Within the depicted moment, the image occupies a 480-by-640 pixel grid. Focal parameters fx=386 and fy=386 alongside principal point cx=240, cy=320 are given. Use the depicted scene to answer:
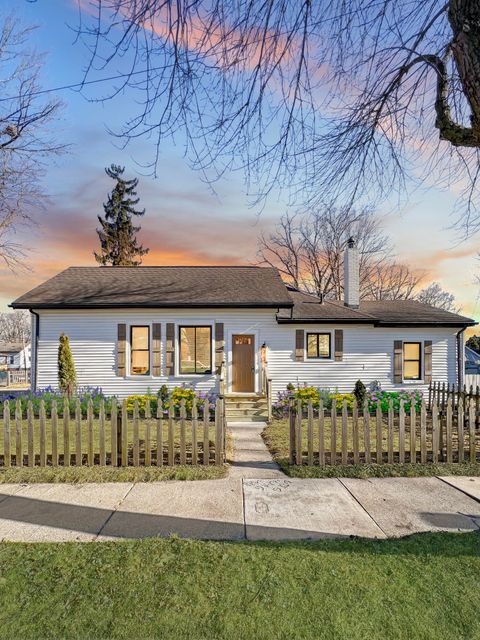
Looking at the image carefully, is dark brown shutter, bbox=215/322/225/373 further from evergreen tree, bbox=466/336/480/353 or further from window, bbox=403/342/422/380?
evergreen tree, bbox=466/336/480/353

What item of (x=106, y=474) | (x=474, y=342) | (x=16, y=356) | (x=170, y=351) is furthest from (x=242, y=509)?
(x=16, y=356)

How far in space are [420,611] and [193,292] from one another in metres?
13.2

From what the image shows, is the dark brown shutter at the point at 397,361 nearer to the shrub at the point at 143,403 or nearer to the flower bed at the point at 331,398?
the flower bed at the point at 331,398

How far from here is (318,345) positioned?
15.2m

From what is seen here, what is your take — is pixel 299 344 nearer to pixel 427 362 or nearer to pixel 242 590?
pixel 427 362

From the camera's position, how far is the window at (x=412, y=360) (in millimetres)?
15300

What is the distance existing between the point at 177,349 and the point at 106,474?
28.4ft

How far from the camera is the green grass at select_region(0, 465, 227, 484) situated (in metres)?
5.49

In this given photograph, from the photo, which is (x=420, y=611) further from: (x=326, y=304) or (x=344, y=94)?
(x=326, y=304)

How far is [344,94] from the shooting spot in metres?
4.45

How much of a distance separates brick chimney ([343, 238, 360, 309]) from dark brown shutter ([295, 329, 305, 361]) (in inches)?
128

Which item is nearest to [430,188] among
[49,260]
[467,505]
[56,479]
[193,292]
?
[467,505]

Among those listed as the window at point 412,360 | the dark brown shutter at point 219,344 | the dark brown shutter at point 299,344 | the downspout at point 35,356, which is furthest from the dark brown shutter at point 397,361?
the downspout at point 35,356

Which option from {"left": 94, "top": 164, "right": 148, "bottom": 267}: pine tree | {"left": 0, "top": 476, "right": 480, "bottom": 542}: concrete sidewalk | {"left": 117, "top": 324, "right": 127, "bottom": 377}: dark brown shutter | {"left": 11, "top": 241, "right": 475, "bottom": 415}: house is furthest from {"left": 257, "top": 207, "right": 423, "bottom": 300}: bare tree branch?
{"left": 0, "top": 476, "right": 480, "bottom": 542}: concrete sidewalk
